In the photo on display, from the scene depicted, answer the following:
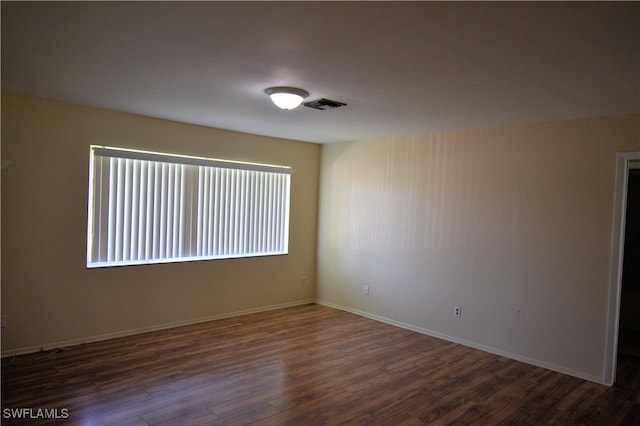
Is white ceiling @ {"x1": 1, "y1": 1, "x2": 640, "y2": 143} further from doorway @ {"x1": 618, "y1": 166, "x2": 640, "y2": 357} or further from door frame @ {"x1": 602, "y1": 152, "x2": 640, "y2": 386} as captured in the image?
doorway @ {"x1": 618, "y1": 166, "x2": 640, "y2": 357}

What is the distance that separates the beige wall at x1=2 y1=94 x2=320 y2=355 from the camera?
3.77 metres

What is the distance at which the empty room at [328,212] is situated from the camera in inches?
89.0

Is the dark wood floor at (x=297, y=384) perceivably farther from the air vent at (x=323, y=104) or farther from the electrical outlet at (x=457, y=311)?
the air vent at (x=323, y=104)

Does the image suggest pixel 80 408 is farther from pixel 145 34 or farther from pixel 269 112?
pixel 269 112

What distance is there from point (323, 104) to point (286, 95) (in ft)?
1.70

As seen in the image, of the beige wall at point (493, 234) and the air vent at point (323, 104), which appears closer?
the air vent at point (323, 104)

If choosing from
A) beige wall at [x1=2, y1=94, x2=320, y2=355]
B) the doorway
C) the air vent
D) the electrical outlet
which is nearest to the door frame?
the electrical outlet

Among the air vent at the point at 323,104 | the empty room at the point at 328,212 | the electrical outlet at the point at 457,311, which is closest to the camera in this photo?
Result: the empty room at the point at 328,212

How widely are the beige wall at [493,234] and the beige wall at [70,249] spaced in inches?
74.0

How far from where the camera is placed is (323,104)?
360 cm

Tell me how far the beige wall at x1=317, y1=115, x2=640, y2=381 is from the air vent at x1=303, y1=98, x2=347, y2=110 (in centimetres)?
172

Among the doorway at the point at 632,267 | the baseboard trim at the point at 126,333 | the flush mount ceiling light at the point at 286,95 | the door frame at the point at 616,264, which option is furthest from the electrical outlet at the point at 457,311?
A: the flush mount ceiling light at the point at 286,95

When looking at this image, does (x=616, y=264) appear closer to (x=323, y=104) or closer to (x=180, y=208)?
(x=323, y=104)

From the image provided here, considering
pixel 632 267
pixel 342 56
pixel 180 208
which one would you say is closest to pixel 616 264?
pixel 632 267
